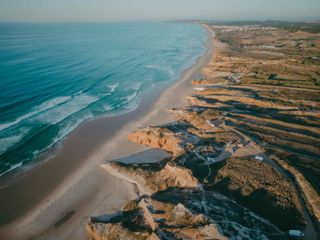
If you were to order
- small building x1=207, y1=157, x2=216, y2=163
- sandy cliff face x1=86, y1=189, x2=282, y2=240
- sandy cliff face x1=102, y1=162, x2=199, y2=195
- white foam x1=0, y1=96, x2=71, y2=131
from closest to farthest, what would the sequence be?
sandy cliff face x1=86, y1=189, x2=282, y2=240 < sandy cliff face x1=102, y1=162, x2=199, y2=195 < small building x1=207, y1=157, x2=216, y2=163 < white foam x1=0, y1=96, x2=71, y2=131

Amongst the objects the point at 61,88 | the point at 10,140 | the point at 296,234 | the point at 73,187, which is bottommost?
the point at 73,187

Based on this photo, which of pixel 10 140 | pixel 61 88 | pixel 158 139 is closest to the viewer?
pixel 158 139

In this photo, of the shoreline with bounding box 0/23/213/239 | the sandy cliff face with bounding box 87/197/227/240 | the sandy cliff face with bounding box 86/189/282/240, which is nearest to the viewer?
the sandy cliff face with bounding box 87/197/227/240

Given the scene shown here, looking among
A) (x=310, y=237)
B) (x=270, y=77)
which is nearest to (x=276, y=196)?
(x=310, y=237)

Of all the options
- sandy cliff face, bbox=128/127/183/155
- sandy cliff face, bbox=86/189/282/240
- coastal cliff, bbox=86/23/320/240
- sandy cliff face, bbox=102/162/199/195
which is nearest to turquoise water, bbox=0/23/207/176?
sandy cliff face, bbox=128/127/183/155

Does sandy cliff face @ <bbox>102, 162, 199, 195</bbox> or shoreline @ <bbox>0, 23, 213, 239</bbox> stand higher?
sandy cliff face @ <bbox>102, 162, 199, 195</bbox>

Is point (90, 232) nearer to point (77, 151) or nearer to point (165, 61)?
point (77, 151)

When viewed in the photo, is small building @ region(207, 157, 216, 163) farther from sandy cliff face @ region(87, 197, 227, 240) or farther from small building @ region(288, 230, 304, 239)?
small building @ region(288, 230, 304, 239)

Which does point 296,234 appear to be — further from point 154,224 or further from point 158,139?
point 158,139

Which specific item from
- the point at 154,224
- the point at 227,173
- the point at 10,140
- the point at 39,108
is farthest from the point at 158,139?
the point at 39,108
